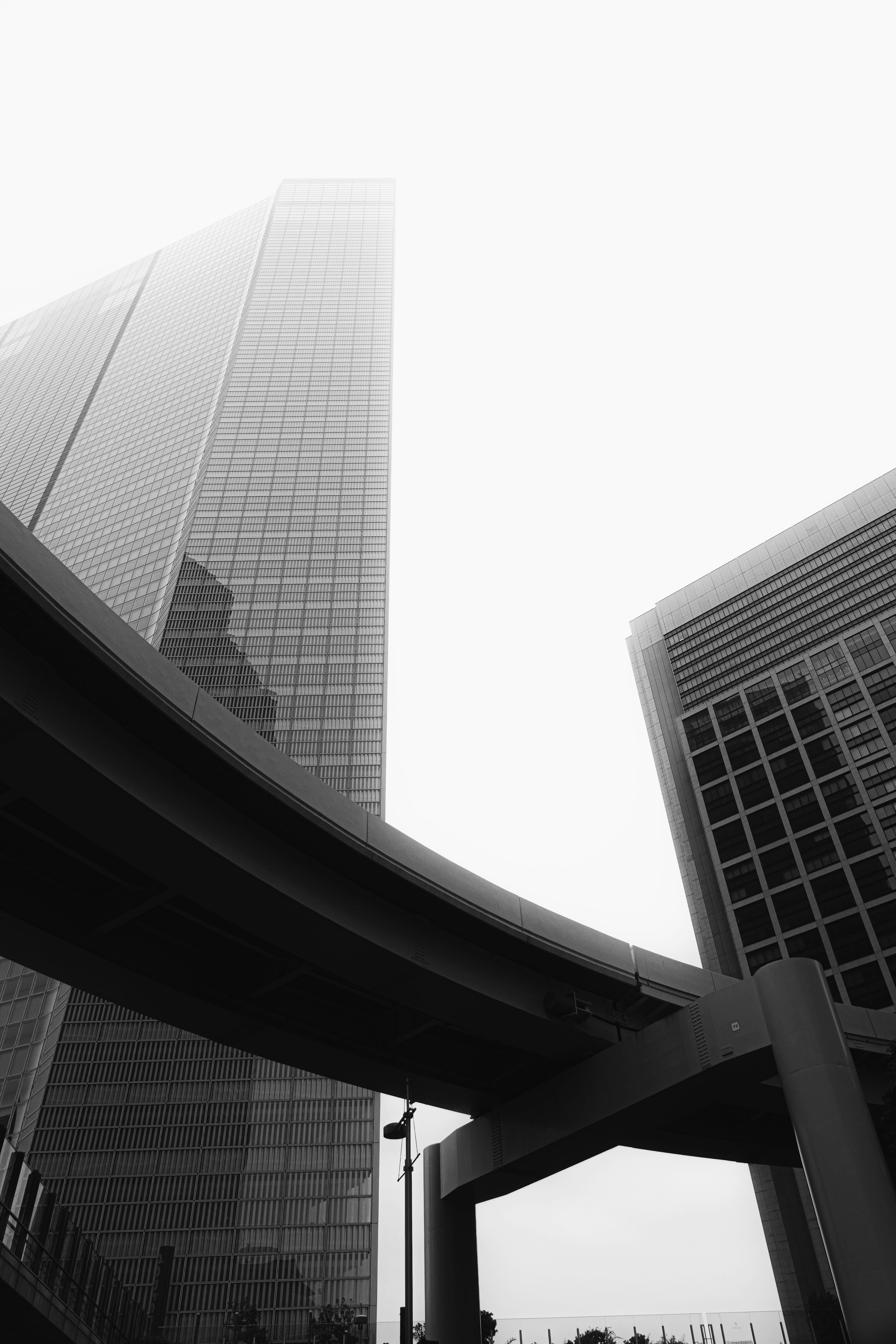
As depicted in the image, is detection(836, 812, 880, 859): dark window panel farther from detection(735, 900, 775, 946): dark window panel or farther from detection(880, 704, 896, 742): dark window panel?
detection(735, 900, 775, 946): dark window panel

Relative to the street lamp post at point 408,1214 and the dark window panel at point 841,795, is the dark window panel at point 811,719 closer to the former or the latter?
the dark window panel at point 841,795

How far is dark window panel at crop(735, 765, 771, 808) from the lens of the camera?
9806cm

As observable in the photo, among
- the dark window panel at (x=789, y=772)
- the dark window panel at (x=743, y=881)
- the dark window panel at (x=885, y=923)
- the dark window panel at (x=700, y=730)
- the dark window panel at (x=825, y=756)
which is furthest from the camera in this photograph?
the dark window panel at (x=700, y=730)

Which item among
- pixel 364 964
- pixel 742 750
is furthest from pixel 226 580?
pixel 364 964

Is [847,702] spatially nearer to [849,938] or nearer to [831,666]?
[831,666]

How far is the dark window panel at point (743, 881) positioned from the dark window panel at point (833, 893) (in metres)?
6.18

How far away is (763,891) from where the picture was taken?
92.5 meters

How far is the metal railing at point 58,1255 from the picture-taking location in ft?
53.1

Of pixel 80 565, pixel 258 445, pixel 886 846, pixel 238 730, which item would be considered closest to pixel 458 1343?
pixel 238 730

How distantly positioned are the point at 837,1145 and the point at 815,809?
79.2 m

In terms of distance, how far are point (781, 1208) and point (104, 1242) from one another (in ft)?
193

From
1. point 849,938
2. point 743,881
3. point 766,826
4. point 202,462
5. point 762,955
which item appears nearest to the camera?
point 849,938

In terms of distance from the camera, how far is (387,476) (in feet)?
396

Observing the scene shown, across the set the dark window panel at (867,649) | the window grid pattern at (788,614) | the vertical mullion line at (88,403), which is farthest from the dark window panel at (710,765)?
the vertical mullion line at (88,403)
